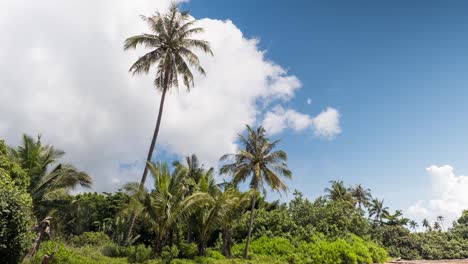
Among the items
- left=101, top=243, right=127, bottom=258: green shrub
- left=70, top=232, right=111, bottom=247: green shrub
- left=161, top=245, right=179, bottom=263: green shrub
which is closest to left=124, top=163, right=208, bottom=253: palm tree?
left=161, top=245, right=179, bottom=263: green shrub

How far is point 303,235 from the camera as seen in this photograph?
28875 millimetres

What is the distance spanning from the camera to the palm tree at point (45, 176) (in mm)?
20797

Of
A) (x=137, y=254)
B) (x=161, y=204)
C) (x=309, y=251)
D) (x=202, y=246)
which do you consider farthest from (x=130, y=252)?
(x=309, y=251)

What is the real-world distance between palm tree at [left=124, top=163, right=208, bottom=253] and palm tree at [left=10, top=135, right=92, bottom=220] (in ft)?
16.3

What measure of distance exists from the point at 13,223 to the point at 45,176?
982cm

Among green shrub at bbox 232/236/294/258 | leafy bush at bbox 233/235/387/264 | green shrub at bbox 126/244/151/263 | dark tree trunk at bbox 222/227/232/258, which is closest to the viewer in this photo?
green shrub at bbox 126/244/151/263

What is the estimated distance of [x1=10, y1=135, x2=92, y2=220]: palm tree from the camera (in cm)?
2080

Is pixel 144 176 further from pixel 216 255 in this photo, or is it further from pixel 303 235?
pixel 303 235

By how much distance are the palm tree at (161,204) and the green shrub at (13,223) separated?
227 inches

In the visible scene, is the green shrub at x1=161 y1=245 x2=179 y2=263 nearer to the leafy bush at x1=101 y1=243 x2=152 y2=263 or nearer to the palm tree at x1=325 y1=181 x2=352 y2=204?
the leafy bush at x1=101 y1=243 x2=152 y2=263

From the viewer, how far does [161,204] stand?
60.5 ft

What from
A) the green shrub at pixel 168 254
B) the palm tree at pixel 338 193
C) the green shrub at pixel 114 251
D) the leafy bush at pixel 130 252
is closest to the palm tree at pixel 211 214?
the green shrub at pixel 168 254

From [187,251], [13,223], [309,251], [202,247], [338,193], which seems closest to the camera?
[13,223]

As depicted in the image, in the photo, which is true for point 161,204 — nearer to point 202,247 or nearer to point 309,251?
point 202,247
